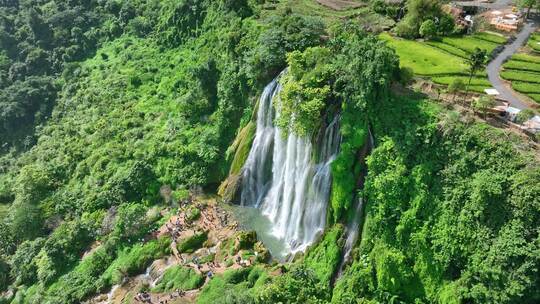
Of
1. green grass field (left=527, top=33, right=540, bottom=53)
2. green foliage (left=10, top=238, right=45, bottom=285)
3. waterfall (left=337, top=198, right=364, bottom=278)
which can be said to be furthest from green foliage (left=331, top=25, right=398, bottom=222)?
green foliage (left=10, top=238, right=45, bottom=285)

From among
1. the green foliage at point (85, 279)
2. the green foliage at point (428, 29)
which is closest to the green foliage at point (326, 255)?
the green foliage at point (85, 279)

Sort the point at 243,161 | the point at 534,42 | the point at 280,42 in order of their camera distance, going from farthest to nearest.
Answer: the point at 243,161 < the point at 534,42 < the point at 280,42

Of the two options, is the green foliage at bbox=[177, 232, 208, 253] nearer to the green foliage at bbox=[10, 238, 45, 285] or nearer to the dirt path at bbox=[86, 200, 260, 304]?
the dirt path at bbox=[86, 200, 260, 304]

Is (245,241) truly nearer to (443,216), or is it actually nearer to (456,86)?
(443,216)

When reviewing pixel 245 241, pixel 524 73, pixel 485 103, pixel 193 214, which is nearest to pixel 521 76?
pixel 524 73

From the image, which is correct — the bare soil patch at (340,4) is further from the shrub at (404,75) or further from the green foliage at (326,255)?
the green foliage at (326,255)
